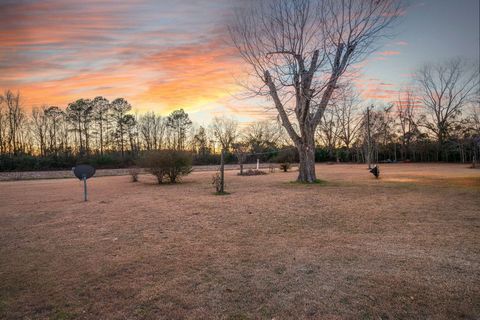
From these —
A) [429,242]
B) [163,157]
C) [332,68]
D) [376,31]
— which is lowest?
[429,242]

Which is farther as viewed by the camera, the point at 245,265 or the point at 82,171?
the point at 82,171

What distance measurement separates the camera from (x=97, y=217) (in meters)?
8.09

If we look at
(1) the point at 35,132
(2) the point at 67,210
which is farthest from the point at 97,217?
(1) the point at 35,132

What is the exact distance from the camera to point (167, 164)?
19.2 meters

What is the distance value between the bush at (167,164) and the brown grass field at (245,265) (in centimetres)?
1077

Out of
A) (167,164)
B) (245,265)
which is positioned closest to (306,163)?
(167,164)

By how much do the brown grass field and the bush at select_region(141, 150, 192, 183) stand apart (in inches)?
424

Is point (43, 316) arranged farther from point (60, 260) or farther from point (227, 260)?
point (227, 260)

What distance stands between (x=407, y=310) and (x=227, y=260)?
2.45 metres

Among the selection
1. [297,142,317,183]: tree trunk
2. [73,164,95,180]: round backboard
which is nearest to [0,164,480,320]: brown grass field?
[73,164,95,180]: round backboard

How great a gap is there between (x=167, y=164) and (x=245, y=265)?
1580 cm

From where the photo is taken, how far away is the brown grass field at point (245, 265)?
3.03m

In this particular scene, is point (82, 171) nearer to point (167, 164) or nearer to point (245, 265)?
point (167, 164)

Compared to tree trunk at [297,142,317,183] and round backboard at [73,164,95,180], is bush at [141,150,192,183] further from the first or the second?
tree trunk at [297,142,317,183]
